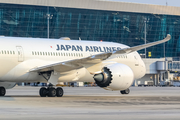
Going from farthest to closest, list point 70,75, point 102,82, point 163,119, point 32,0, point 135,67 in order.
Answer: point 32,0 < point 135,67 < point 70,75 < point 102,82 < point 163,119

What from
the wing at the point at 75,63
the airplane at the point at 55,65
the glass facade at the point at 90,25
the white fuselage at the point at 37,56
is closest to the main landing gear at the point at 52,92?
the airplane at the point at 55,65

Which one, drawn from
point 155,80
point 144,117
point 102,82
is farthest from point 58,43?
point 155,80

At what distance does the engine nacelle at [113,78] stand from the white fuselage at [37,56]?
841 millimetres

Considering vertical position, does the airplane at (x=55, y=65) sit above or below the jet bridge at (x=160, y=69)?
above

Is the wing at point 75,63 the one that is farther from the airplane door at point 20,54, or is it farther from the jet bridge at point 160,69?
the jet bridge at point 160,69

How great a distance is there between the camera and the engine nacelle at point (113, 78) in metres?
21.1

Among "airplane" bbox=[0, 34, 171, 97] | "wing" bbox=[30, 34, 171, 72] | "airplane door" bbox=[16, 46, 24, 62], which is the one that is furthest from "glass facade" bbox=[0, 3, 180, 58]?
"wing" bbox=[30, 34, 171, 72]

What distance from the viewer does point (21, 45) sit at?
73.2 ft

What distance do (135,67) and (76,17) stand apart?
66.2 meters

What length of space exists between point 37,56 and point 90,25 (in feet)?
237

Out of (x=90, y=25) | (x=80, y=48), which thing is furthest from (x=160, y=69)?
(x=80, y=48)

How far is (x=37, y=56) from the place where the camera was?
2286 centimetres

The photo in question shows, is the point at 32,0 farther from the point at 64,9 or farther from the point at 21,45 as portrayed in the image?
the point at 21,45

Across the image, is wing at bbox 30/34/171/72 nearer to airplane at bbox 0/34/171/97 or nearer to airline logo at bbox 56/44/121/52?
airplane at bbox 0/34/171/97
